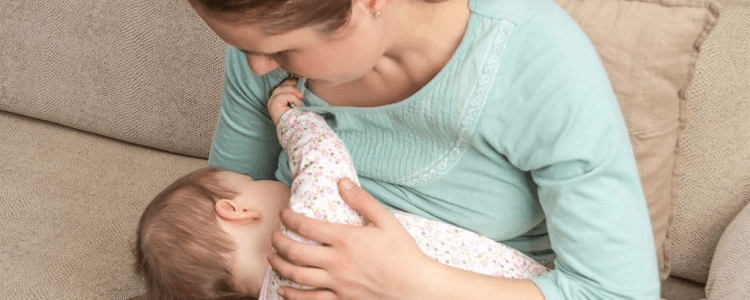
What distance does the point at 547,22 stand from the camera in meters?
0.97

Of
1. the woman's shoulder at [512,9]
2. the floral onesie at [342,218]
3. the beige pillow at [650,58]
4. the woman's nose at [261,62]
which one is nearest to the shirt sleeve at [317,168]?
the floral onesie at [342,218]

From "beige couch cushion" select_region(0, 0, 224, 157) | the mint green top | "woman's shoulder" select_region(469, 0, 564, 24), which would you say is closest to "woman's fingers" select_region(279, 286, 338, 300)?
the mint green top

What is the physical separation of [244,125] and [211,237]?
0.89 ft

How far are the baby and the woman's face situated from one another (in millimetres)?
200

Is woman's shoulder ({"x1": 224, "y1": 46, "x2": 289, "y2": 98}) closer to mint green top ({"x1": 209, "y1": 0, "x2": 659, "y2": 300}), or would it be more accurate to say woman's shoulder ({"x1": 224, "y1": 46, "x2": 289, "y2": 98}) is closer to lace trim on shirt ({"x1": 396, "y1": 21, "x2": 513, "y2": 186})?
mint green top ({"x1": 209, "y1": 0, "x2": 659, "y2": 300})

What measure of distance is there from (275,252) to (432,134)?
1.00 ft

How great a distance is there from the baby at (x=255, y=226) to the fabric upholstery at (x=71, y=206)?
0.36 metres

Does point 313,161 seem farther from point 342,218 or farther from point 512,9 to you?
point 512,9

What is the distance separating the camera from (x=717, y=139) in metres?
1.38

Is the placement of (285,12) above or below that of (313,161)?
above

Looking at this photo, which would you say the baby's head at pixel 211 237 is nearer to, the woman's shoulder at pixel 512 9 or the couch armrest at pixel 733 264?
the woman's shoulder at pixel 512 9

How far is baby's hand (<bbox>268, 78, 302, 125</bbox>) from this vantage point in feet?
4.15

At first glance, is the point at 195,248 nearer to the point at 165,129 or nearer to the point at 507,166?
the point at 507,166

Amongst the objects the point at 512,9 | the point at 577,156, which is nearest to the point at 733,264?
the point at 577,156
